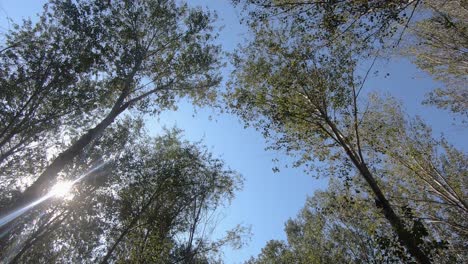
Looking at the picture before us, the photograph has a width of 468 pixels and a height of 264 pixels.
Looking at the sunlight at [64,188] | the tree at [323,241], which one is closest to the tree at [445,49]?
the tree at [323,241]

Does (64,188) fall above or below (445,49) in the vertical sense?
below

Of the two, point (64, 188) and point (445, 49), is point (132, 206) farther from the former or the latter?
point (445, 49)

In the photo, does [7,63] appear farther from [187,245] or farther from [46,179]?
[187,245]

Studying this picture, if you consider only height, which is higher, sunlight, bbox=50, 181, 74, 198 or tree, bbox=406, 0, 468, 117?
tree, bbox=406, 0, 468, 117

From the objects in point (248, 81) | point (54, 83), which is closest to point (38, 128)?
point (54, 83)

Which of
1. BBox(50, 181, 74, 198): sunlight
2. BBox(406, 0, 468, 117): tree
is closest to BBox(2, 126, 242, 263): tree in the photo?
BBox(50, 181, 74, 198): sunlight

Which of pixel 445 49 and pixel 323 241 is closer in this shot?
pixel 445 49

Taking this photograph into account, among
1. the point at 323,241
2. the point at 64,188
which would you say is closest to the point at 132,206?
the point at 64,188

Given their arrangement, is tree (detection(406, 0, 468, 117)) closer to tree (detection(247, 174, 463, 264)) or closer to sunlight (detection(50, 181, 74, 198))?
tree (detection(247, 174, 463, 264))

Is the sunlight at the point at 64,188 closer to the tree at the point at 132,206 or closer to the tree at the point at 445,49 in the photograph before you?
the tree at the point at 132,206

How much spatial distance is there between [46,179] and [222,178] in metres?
10.7

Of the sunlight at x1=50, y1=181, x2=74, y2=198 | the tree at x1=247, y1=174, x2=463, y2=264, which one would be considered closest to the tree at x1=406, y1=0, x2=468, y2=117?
the tree at x1=247, y1=174, x2=463, y2=264

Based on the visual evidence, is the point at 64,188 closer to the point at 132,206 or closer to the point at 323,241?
the point at 132,206

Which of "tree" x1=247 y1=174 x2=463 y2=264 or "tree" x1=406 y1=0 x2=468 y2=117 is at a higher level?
"tree" x1=406 y1=0 x2=468 y2=117
